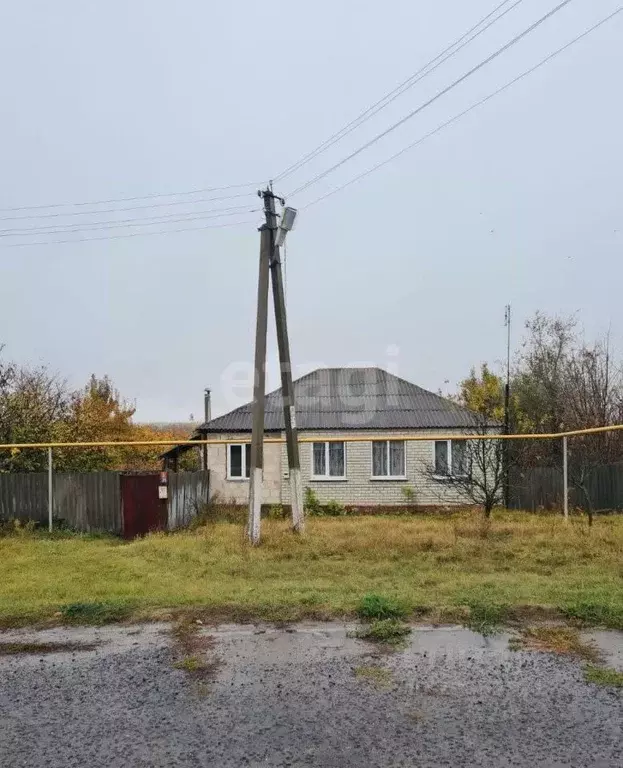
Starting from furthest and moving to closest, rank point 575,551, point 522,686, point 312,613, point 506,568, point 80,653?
point 575,551
point 506,568
point 312,613
point 80,653
point 522,686

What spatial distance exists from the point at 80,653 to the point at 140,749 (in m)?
1.63

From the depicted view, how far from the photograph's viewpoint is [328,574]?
6980 millimetres

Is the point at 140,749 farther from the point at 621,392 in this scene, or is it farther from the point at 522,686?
the point at 621,392

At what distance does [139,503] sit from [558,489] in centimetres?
875

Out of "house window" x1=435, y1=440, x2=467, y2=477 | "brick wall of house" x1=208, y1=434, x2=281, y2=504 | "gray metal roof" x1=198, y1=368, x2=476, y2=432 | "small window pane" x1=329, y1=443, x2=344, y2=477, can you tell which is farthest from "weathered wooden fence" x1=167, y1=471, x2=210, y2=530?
"house window" x1=435, y1=440, x2=467, y2=477

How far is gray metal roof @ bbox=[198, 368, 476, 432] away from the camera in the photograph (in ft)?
61.1

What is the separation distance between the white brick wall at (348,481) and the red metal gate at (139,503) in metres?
6.95

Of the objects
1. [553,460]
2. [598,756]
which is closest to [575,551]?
[598,756]

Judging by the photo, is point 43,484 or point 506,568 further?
point 43,484

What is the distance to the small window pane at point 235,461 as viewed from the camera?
738 inches

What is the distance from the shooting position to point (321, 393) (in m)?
21.0

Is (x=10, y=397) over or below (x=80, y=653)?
over

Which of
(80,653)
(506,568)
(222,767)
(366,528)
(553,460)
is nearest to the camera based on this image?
(222,767)

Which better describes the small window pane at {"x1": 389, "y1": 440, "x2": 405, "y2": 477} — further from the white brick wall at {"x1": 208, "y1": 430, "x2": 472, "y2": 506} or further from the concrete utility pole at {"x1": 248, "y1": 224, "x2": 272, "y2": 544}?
the concrete utility pole at {"x1": 248, "y1": 224, "x2": 272, "y2": 544}
